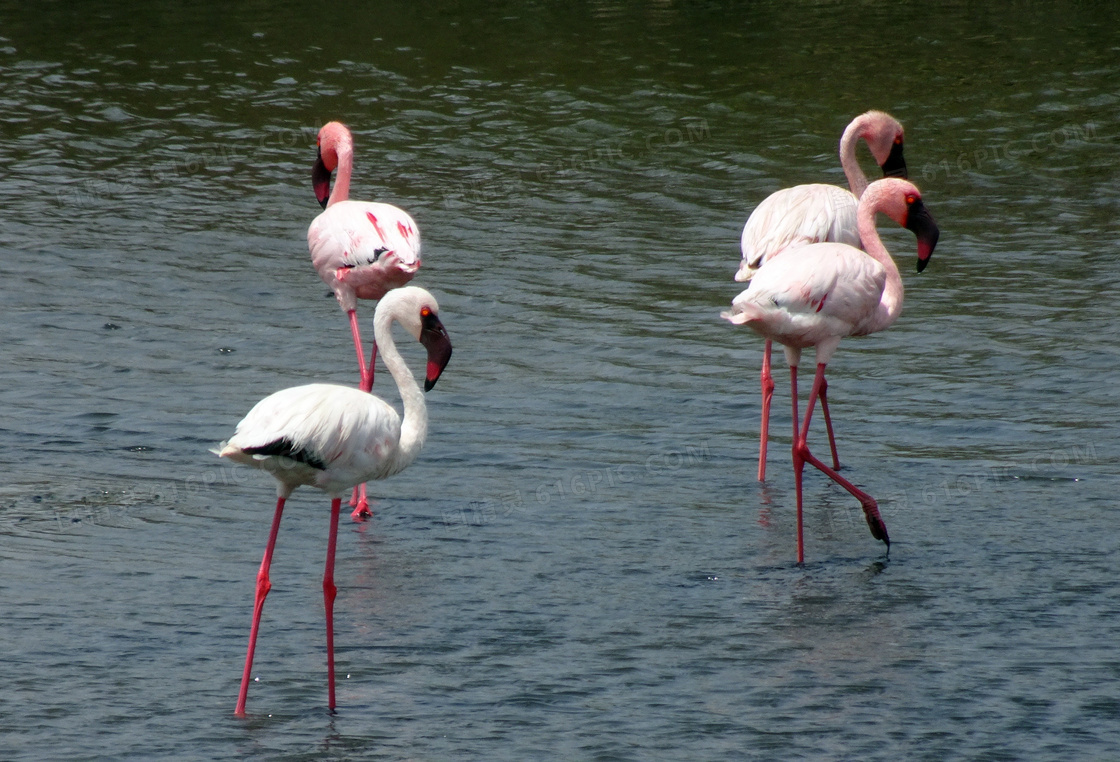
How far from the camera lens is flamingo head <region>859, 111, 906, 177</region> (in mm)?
9125

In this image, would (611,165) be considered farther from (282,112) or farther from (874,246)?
(874,246)

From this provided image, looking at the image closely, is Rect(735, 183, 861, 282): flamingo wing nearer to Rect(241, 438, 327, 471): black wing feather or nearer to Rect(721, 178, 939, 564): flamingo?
Rect(721, 178, 939, 564): flamingo

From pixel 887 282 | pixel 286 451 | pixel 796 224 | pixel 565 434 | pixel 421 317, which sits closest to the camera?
pixel 286 451

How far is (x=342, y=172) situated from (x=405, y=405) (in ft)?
12.5

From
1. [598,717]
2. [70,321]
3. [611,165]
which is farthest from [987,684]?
[611,165]

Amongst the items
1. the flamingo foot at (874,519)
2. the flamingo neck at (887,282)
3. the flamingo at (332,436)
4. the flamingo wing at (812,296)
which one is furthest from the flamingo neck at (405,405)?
the flamingo neck at (887,282)

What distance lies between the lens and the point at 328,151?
9961 millimetres

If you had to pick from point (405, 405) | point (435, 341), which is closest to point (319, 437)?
point (405, 405)

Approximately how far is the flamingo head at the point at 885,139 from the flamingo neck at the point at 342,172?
3.13 meters

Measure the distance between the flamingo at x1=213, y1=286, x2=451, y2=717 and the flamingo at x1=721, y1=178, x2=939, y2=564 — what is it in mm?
1742

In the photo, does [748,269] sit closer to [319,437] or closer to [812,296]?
[812,296]

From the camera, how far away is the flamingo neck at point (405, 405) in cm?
600

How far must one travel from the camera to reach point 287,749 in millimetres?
5383

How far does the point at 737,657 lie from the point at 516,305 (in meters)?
5.20
